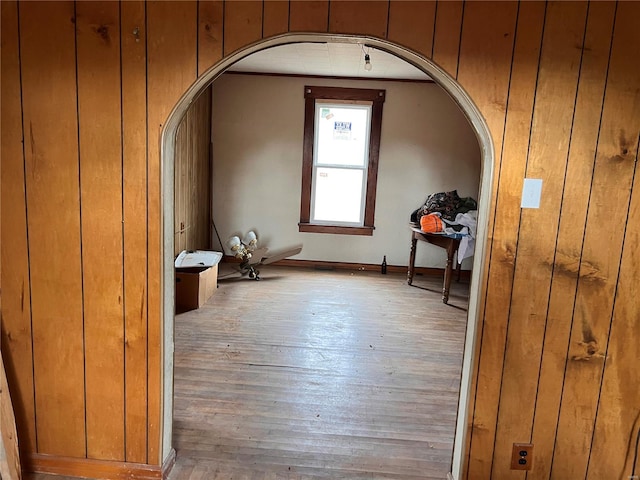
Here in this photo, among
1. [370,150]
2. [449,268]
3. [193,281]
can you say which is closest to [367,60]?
[370,150]

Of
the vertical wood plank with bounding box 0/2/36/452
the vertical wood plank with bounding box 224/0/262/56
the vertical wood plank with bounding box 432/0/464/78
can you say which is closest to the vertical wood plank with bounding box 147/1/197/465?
the vertical wood plank with bounding box 224/0/262/56

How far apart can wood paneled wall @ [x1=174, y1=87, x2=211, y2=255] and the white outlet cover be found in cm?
355

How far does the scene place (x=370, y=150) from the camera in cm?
587

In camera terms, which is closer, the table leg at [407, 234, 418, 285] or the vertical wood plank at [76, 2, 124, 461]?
the vertical wood plank at [76, 2, 124, 461]

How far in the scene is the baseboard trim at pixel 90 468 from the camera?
204cm

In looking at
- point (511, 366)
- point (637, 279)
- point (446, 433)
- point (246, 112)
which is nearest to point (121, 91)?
point (511, 366)

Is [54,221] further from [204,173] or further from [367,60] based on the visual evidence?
[204,173]

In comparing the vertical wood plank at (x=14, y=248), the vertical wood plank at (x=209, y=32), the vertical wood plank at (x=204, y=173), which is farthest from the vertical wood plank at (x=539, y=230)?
the vertical wood plank at (x=204, y=173)

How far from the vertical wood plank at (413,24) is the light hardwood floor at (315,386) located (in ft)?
6.08

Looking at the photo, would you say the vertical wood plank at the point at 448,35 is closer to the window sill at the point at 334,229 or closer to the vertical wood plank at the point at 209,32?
the vertical wood plank at the point at 209,32

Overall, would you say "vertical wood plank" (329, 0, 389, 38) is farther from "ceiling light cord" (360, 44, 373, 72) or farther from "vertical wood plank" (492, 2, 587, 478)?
"ceiling light cord" (360, 44, 373, 72)

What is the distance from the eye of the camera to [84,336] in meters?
1.96

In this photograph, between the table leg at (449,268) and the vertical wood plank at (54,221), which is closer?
the vertical wood plank at (54,221)

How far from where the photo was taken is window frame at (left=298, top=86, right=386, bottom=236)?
5.73 metres
